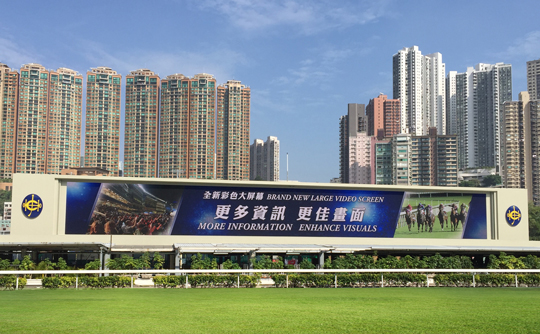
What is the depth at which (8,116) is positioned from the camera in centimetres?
11300

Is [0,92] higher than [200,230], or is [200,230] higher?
[0,92]

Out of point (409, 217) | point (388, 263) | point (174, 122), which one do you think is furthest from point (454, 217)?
point (174, 122)

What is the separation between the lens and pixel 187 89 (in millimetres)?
116312

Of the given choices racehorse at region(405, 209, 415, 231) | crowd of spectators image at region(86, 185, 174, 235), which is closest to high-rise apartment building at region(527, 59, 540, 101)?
racehorse at region(405, 209, 415, 231)

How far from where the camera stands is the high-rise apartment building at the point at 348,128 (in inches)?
6043

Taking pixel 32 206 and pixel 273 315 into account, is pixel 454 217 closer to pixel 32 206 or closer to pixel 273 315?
pixel 32 206

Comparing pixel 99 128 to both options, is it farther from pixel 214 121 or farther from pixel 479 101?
pixel 479 101

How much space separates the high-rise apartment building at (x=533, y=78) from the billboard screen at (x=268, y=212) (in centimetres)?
14689

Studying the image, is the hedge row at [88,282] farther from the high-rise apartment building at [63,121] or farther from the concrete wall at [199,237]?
the high-rise apartment building at [63,121]

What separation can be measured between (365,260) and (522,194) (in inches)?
646

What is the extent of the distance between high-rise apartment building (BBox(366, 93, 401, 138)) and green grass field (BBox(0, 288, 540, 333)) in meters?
143

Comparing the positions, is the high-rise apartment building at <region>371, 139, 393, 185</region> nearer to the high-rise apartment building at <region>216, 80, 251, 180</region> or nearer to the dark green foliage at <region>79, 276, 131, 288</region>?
the high-rise apartment building at <region>216, 80, 251, 180</region>

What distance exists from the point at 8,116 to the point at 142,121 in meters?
28.2

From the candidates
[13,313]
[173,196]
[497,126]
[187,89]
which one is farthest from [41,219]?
[497,126]
